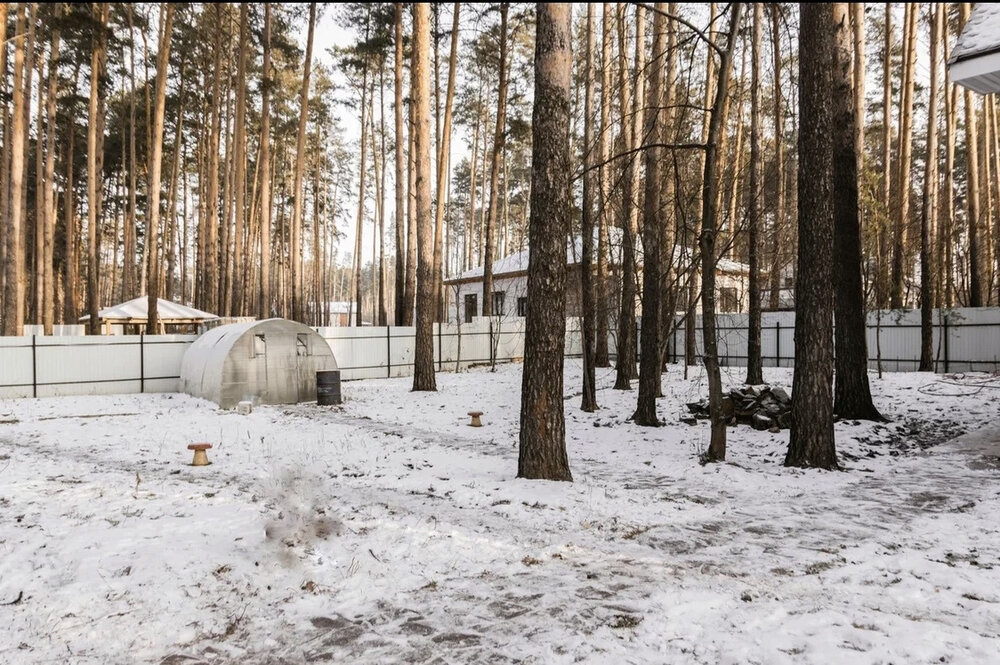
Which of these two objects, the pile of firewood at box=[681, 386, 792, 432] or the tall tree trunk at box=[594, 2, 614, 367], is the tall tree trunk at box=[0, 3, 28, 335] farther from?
the pile of firewood at box=[681, 386, 792, 432]

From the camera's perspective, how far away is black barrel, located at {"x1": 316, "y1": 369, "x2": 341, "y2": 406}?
490 inches

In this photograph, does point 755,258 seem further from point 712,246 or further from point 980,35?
point 712,246

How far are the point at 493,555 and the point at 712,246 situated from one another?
4.51 metres

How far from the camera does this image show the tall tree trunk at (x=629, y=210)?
10.7 metres

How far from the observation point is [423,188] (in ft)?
46.2

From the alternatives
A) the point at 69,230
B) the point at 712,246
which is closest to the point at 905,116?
the point at 712,246

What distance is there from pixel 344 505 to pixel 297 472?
1545mm

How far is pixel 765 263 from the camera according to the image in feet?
56.2

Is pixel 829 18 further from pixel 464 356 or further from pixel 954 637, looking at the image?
pixel 464 356

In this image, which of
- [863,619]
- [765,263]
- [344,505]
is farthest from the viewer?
[765,263]

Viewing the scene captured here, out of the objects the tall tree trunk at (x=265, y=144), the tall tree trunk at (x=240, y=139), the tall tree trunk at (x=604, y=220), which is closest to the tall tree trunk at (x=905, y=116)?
the tall tree trunk at (x=604, y=220)

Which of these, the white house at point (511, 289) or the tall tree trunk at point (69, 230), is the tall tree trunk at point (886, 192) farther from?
the tall tree trunk at point (69, 230)

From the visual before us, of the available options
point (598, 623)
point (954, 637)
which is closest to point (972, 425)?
point (954, 637)

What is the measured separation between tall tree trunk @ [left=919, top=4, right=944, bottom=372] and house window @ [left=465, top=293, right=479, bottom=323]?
2134cm
